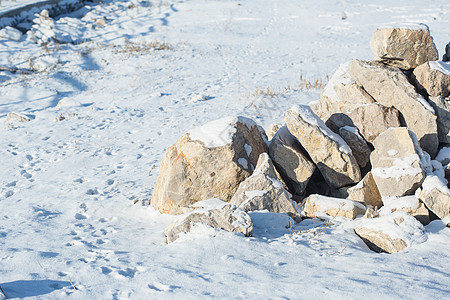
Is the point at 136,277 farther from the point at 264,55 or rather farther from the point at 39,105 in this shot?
the point at 264,55

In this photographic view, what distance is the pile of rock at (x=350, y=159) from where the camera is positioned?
442 cm

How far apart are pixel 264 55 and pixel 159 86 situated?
535 cm

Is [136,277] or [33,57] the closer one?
[136,277]

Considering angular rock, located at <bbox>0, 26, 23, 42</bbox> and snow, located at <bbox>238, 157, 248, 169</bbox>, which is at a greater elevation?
angular rock, located at <bbox>0, 26, 23, 42</bbox>

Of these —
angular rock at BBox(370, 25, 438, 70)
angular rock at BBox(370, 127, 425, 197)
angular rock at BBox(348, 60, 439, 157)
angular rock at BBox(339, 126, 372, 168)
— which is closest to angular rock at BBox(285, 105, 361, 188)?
angular rock at BBox(339, 126, 372, 168)

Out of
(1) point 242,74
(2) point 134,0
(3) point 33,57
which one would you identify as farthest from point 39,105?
(2) point 134,0

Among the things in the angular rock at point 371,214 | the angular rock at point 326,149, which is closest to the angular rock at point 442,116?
the angular rock at point 326,149

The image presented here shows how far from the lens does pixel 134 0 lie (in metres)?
27.1

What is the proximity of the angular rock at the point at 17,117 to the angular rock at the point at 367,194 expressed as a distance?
350 inches

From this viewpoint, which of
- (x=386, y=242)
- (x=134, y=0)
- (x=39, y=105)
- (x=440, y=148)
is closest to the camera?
(x=386, y=242)

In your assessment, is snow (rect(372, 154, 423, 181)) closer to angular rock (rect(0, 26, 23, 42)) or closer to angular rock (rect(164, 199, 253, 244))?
angular rock (rect(164, 199, 253, 244))

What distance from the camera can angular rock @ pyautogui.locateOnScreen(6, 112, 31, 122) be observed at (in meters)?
10.3

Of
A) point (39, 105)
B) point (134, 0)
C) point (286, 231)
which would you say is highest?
point (134, 0)

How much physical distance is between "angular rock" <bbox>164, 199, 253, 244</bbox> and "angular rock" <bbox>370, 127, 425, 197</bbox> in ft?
6.48
